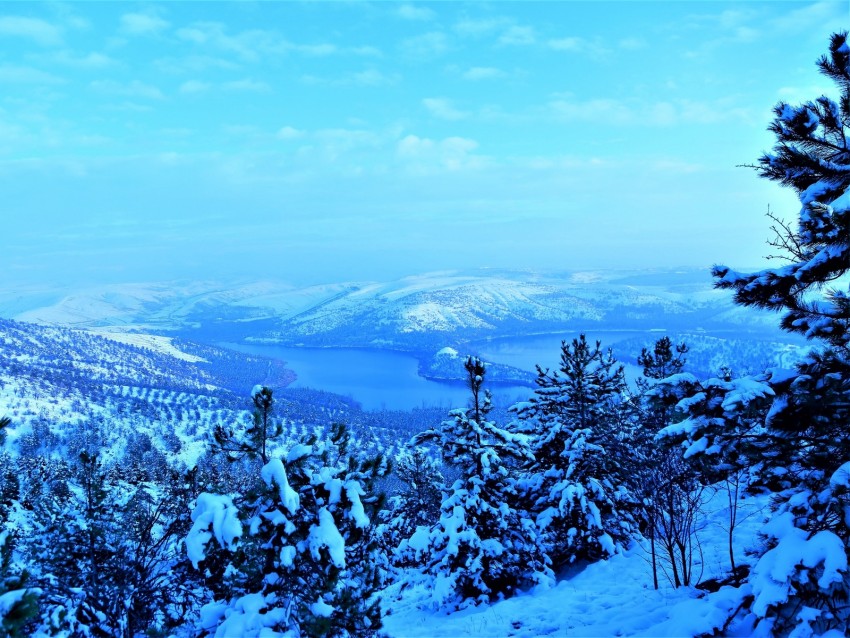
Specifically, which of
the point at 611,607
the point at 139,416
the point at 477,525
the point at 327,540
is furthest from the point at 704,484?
the point at 139,416

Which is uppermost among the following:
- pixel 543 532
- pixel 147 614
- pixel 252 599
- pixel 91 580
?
pixel 252 599

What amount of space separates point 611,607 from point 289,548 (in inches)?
280

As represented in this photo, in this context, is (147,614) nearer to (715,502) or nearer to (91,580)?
(91,580)

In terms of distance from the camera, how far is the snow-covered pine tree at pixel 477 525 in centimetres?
1235

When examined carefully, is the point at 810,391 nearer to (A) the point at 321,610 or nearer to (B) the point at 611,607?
(A) the point at 321,610

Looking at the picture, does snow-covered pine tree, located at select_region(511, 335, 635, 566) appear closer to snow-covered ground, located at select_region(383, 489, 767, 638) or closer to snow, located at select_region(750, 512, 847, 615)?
snow-covered ground, located at select_region(383, 489, 767, 638)

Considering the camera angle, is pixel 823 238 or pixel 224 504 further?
pixel 224 504

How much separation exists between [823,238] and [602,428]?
10429 mm

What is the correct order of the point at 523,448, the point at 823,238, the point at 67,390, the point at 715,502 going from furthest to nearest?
the point at 67,390, the point at 715,502, the point at 523,448, the point at 823,238

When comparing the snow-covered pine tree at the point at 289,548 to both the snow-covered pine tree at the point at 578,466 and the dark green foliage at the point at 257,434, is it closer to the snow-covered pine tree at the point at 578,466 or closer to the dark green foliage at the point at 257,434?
the dark green foliage at the point at 257,434

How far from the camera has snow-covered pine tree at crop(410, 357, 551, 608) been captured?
12.4m

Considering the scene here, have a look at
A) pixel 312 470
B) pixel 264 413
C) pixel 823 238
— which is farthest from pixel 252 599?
pixel 823 238

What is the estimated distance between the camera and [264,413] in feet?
22.3

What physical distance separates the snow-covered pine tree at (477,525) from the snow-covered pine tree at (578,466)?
117 centimetres
